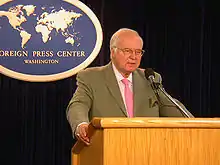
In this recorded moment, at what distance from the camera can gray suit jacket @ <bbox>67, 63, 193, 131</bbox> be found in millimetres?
2621

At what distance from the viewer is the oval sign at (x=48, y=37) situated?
4504mm

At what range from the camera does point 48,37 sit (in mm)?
4562

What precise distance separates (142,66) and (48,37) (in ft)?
3.01

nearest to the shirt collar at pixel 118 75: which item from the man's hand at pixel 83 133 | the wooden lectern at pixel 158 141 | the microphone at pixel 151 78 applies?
the microphone at pixel 151 78

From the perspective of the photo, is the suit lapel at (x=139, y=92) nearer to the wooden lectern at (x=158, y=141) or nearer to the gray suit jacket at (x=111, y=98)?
the gray suit jacket at (x=111, y=98)

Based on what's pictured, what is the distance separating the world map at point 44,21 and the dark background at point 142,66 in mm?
250

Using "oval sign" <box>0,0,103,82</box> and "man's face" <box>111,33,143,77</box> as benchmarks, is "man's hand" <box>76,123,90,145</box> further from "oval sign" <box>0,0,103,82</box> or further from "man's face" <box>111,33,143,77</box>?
"oval sign" <box>0,0,103,82</box>

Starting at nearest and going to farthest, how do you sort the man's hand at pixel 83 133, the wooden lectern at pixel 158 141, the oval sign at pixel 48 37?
the wooden lectern at pixel 158 141
the man's hand at pixel 83 133
the oval sign at pixel 48 37

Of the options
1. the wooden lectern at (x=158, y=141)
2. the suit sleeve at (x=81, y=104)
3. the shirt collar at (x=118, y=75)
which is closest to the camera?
the wooden lectern at (x=158, y=141)

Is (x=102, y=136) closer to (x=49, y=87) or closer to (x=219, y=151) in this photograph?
(x=219, y=151)

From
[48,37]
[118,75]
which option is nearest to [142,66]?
[48,37]

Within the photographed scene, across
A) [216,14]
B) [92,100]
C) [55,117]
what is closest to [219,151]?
[92,100]

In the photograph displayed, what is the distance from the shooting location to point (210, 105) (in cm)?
480

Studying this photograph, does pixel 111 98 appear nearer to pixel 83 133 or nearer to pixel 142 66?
pixel 83 133
